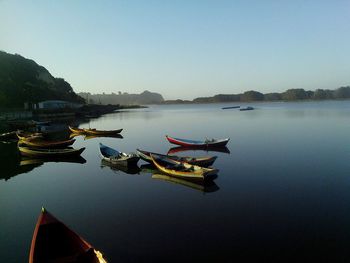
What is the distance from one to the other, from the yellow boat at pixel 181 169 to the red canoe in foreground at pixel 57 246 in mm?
13878

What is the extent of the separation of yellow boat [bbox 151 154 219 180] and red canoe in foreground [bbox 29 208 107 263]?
45.5ft

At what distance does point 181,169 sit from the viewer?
27.6 meters

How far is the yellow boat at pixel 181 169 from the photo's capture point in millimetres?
24806

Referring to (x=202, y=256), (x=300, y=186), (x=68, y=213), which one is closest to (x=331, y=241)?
(x=202, y=256)

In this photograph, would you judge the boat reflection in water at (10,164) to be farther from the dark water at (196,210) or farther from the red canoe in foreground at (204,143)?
the red canoe in foreground at (204,143)

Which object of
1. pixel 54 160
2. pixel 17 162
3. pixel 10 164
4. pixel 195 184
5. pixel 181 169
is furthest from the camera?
pixel 54 160

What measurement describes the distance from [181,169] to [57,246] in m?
16.3

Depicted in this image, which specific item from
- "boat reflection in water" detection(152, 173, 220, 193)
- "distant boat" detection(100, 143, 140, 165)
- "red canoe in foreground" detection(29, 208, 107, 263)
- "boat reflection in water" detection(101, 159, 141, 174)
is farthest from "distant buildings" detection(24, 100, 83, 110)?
"red canoe in foreground" detection(29, 208, 107, 263)

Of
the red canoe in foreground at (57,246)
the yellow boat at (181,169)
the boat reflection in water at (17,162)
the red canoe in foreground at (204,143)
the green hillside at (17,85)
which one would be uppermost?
the green hillside at (17,85)

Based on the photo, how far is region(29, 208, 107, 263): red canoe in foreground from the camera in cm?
1147

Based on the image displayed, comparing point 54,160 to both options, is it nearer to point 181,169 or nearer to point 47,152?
point 47,152

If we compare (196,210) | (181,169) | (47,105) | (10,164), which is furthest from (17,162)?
(47,105)

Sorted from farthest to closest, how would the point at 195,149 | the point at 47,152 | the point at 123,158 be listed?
1. the point at 195,149
2. the point at 47,152
3. the point at 123,158

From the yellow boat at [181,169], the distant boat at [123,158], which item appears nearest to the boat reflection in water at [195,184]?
the yellow boat at [181,169]
